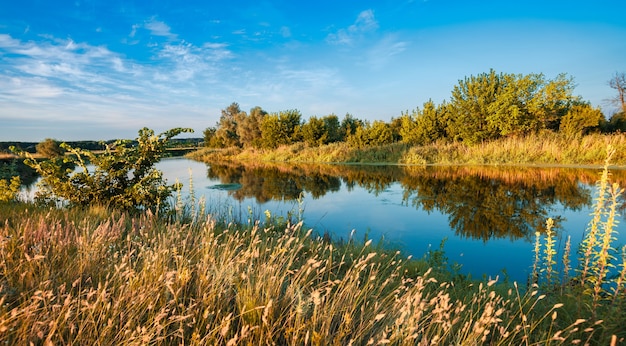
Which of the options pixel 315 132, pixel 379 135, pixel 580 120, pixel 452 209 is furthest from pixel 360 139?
pixel 452 209

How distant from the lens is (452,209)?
845cm

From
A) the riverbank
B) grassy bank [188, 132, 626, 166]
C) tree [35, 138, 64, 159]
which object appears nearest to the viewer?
the riverbank

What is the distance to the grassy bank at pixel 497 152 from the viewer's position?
16203mm

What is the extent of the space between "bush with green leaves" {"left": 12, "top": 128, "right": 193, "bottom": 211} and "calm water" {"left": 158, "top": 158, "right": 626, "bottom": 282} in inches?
63.7

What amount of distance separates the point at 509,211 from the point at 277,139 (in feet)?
96.7

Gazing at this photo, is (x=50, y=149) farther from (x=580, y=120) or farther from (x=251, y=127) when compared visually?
(x=580, y=120)

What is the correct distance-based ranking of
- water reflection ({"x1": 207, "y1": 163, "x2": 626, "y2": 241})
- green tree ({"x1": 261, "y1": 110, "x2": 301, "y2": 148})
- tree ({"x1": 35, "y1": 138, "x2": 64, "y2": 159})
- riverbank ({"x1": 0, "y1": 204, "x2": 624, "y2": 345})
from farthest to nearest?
green tree ({"x1": 261, "y1": 110, "x2": 301, "y2": 148}) → tree ({"x1": 35, "y1": 138, "x2": 64, "y2": 159}) → water reflection ({"x1": 207, "y1": 163, "x2": 626, "y2": 241}) → riverbank ({"x1": 0, "y1": 204, "x2": 624, "y2": 345})

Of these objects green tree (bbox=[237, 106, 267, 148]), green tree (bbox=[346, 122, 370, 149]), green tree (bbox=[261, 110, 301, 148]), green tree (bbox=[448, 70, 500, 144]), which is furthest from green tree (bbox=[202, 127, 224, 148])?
green tree (bbox=[448, 70, 500, 144])

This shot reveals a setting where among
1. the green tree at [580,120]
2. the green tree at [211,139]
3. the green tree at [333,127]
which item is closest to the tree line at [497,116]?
the green tree at [580,120]

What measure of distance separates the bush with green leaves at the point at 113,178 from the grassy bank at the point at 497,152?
18.0 meters

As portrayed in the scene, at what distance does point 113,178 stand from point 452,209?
8.56 metres

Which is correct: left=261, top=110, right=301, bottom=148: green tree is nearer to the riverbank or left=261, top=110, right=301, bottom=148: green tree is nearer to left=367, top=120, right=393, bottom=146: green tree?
left=367, top=120, right=393, bottom=146: green tree

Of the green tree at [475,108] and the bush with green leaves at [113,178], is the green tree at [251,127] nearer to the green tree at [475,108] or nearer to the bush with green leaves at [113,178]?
the green tree at [475,108]

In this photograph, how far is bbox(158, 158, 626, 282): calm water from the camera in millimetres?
5734
